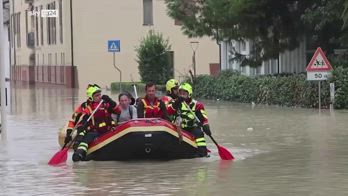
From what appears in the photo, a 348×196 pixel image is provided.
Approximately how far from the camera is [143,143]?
44.3 ft

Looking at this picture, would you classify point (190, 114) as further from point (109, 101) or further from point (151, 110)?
point (109, 101)

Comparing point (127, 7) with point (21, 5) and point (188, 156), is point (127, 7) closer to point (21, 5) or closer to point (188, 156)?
point (21, 5)

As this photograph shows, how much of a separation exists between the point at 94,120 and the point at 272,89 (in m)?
17.3

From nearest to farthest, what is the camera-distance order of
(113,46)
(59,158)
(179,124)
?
(59,158), (179,124), (113,46)

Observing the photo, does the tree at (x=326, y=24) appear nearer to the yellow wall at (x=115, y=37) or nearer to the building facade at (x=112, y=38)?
the building facade at (x=112, y=38)

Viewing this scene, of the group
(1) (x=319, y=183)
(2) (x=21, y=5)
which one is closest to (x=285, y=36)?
(1) (x=319, y=183)

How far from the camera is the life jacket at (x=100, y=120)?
45.8ft

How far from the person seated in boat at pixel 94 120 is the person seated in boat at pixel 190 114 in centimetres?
112

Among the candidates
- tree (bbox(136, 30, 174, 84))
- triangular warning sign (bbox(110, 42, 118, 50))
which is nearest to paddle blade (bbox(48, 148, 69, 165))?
triangular warning sign (bbox(110, 42, 118, 50))

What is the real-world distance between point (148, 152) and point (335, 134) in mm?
6117

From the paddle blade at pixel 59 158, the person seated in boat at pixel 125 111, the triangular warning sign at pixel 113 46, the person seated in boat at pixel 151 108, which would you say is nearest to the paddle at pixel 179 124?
the person seated in boat at pixel 151 108

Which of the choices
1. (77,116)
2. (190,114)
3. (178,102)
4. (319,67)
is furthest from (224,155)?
(319,67)

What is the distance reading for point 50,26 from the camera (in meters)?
62.4

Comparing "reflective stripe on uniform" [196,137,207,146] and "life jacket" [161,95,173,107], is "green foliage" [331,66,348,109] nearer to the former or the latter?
"life jacket" [161,95,173,107]
